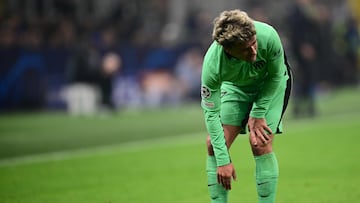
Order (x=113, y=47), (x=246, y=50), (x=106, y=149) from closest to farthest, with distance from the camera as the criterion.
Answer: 1. (x=246, y=50)
2. (x=106, y=149)
3. (x=113, y=47)

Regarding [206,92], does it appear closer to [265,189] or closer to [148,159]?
[265,189]

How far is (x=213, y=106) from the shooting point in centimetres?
688

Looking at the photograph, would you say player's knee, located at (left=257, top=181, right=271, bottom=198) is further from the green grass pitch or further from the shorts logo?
the green grass pitch

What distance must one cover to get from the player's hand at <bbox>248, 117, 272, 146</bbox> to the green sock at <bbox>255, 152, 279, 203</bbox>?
0.15 meters

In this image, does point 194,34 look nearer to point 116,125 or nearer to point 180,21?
point 180,21

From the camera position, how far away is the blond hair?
6.32 metres

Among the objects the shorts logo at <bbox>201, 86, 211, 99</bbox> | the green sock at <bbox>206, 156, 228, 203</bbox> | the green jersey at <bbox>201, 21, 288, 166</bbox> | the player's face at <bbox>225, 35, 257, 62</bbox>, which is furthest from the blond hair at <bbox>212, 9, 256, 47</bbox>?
the green sock at <bbox>206, 156, 228, 203</bbox>

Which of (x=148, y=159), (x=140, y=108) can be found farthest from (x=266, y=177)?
(x=140, y=108)

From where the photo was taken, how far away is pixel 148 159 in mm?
12742

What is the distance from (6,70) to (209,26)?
232 inches

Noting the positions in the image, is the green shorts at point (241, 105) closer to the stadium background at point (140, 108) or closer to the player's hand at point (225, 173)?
the player's hand at point (225, 173)

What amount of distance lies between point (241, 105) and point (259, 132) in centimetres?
47

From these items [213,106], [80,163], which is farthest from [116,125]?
[213,106]

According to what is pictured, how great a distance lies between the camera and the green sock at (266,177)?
715cm
